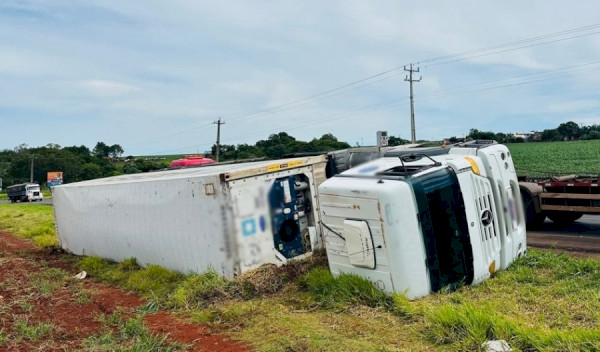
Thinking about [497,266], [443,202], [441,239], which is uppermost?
[443,202]

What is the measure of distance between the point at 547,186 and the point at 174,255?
8.62 meters

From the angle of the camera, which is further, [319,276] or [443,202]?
[319,276]

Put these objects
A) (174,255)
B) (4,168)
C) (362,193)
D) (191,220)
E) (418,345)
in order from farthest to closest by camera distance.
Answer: (4,168), (174,255), (191,220), (362,193), (418,345)

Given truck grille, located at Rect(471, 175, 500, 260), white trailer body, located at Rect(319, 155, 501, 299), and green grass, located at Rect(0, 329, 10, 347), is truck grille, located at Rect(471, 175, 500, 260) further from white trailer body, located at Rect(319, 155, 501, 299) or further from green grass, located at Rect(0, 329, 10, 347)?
green grass, located at Rect(0, 329, 10, 347)

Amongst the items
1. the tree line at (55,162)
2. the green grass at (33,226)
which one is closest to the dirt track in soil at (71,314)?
the green grass at (33,226)

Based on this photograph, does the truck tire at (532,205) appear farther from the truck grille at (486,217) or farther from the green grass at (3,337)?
the green grass at (3,337)

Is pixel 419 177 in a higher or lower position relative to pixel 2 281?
higher

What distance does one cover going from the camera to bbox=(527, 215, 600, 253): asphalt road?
9.52m

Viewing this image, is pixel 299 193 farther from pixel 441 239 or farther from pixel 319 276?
pixel 441 239

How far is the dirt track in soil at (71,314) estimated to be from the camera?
17.8ft

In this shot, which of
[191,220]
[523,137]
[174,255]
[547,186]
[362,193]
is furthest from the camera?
[523,137]

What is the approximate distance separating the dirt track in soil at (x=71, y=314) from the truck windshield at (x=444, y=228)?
2.47 metres

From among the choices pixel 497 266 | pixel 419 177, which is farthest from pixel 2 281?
pixel 497 266

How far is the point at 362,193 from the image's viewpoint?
236 inches
